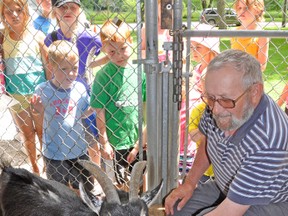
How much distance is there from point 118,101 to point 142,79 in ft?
1.21

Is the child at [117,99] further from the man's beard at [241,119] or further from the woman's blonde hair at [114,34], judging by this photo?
the man's beard at [241,119]

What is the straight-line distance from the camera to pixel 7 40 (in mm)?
3822

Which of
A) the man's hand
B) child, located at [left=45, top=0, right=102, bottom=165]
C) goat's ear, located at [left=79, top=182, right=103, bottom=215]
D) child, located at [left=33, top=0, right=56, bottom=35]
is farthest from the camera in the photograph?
child, located at [left=33, top=0, right=56, bottom=35]

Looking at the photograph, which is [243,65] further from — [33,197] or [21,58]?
[21,58]

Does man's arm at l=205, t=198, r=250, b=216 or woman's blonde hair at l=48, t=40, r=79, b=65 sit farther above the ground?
woman's blonde hair at l=48, t=40, r=79, b=65

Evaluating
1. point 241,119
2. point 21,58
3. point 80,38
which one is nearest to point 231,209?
point 241,119

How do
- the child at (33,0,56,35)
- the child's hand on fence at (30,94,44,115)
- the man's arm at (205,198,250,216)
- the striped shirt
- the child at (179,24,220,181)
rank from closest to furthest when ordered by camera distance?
the striped shirt, the man's arm at (205,198,250,216), the child at (179,24,220,181), the child's hand on fence at (30,94,44,115), the child at (33,0,56,35)

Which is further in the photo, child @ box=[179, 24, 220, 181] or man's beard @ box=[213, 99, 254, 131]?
child @ box=[179, 24, 220, 181]

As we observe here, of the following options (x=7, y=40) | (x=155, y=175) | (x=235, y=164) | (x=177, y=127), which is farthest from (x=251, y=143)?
(x=7, y=40)

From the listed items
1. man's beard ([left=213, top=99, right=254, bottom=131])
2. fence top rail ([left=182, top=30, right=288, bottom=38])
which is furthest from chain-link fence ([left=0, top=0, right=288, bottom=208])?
man's beard ([left=213, top=99, right=254, bottom=131])

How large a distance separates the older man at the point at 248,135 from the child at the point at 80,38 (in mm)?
1723

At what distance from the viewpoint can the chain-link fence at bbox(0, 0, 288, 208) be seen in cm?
250

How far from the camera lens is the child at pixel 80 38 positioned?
3.75 m

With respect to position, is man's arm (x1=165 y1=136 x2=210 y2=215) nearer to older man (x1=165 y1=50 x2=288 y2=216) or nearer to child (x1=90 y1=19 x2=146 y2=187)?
older man (x1=165 y1=50 x2=288 y2=216)
